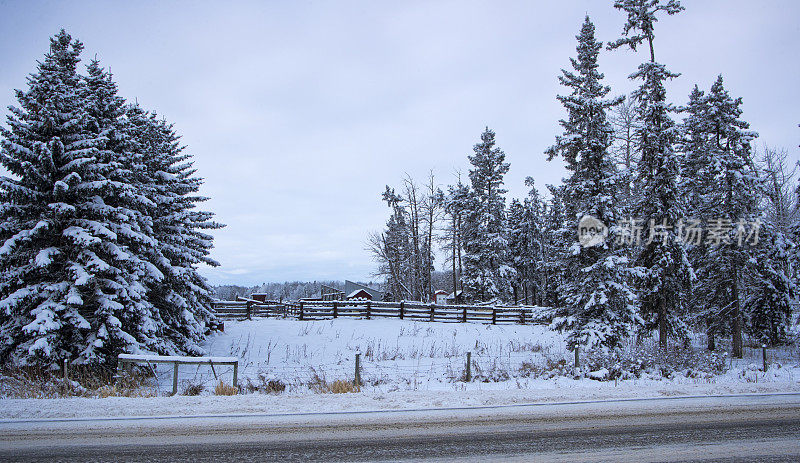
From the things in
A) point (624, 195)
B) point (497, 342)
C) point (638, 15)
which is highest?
point (638, 15)

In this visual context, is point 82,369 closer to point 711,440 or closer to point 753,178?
point 711,440

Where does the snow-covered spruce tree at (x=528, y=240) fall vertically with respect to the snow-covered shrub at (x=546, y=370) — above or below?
above

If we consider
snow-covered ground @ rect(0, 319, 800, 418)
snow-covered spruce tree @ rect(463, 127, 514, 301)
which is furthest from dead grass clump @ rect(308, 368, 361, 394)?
snow-covered spruce tree @ rect(463, 127, 514, 301)

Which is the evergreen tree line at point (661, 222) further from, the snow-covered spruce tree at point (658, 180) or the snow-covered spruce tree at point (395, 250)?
the snow-covered spruce tree at point (395, 250)

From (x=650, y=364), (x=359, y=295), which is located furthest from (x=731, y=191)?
(x=359, y=295)

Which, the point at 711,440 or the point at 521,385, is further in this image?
the point at 521,385

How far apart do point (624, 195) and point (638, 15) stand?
757cm

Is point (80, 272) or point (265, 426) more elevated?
point (80, 272)

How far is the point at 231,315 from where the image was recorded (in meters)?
28.6

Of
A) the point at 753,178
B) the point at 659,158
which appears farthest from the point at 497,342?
the point at 753,178

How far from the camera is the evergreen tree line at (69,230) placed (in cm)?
1166

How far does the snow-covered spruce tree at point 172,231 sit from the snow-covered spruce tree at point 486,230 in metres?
22.8
